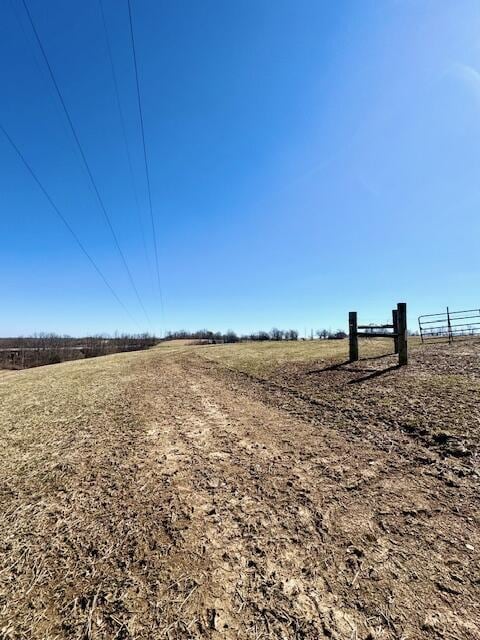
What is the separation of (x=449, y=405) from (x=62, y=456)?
7.21 metres

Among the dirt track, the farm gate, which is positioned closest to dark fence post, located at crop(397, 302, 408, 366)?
the farm gate

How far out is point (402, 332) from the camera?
10.5 meters

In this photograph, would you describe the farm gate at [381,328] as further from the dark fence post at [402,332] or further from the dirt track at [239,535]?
the dirt track at [239,535]

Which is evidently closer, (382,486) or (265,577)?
(265,577)

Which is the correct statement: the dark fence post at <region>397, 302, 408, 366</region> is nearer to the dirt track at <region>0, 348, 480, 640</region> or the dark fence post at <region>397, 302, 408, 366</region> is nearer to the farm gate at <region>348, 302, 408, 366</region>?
the farm gate at <region>348, 302, 408, 366</region>

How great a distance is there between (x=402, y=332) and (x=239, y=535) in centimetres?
965

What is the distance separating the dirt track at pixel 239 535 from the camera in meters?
2.07

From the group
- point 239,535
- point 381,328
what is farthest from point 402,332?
point 239,535

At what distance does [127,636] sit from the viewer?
1.96 metres

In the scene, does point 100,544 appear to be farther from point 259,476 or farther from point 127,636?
point 259,476

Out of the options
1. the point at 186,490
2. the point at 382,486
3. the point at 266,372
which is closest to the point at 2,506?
the point at 186,490

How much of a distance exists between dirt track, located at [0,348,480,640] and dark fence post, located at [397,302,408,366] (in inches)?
208

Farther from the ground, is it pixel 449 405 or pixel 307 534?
pixel 449 405

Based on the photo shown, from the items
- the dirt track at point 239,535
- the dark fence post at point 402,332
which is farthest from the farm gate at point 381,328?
the dirt track at point 239,535
